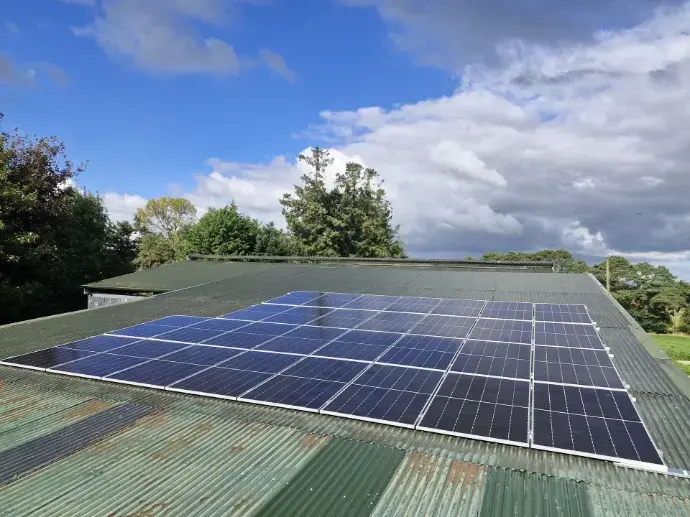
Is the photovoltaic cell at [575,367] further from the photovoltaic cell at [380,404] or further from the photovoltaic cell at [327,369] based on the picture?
the photovoltaic cell at [327,369]

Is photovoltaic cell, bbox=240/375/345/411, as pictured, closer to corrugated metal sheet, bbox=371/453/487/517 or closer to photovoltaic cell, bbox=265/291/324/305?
corrugated metal sheet, bbox=371/453/487/517

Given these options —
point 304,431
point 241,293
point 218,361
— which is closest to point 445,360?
point 304,431

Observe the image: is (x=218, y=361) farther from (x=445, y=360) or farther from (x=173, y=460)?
(x=445, y=360)

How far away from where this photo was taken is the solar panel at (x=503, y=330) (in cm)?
1217

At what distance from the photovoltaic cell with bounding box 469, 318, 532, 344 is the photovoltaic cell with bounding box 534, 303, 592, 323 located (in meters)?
1.23

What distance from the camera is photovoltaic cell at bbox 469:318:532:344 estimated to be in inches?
479

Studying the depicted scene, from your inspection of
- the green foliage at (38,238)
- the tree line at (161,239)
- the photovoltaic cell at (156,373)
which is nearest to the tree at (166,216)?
the tree line at (161,239)

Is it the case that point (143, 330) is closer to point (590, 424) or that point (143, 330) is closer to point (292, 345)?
point (292, 345)

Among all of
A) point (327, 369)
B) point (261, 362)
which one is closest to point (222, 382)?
point (261, 362)

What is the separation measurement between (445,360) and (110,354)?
8845mm

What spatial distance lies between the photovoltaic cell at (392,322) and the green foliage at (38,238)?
26.1m

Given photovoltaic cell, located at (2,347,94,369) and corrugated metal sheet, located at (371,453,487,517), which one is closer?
corrugated metal sheet, located at (371,453,487,517)

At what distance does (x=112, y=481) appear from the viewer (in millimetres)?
6117

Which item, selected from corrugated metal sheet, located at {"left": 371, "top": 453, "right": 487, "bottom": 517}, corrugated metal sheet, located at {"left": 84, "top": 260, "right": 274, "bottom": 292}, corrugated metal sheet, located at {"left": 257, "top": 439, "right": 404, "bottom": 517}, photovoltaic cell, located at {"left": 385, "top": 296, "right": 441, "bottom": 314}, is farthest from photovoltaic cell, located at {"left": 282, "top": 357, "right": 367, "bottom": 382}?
corrugated metal sheet, located at {"left": 84, "top": 260, "right": 274, "bottom": 292}
